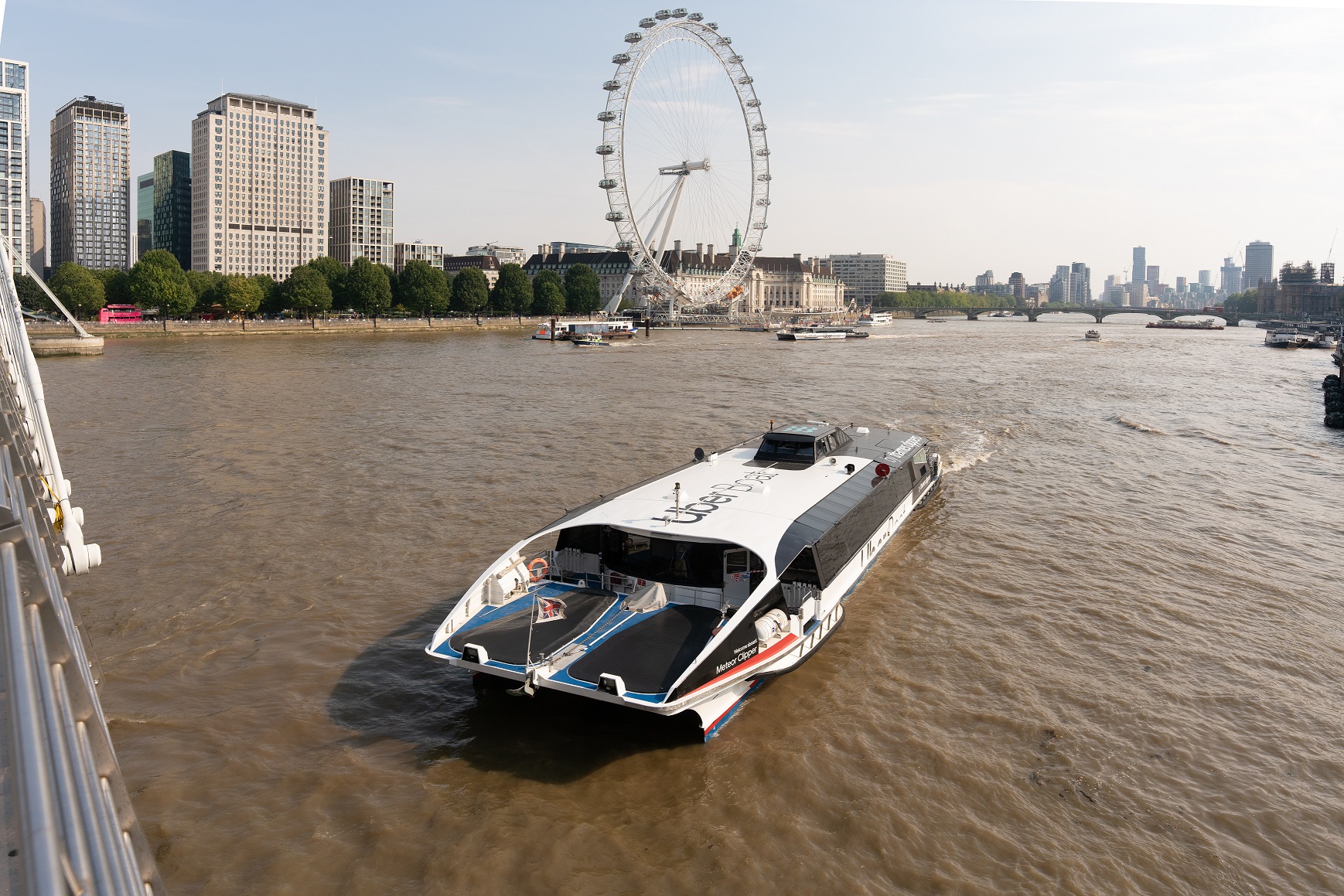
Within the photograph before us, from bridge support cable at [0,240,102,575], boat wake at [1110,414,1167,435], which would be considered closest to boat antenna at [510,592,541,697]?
bridge support cable at [0,240,102,575]

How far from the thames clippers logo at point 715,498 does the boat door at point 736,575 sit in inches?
22.9

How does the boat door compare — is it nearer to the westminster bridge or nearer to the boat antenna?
the boat antenna

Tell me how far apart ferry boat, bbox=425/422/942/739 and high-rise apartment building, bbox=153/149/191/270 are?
191 meters

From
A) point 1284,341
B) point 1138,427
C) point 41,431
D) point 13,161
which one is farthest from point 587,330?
point 41,431

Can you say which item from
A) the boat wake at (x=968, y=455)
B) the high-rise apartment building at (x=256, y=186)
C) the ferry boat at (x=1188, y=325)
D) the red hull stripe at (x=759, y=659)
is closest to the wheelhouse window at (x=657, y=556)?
the red hull stripe at (x=759, y=659)

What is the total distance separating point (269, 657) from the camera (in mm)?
10156

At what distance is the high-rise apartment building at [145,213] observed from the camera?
608 ft

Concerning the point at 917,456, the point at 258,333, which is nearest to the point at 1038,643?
the point at 917,456

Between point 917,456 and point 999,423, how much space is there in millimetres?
13684

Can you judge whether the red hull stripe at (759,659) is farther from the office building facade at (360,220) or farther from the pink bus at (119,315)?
the office building facade at (360,220)

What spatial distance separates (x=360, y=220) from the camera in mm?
173500

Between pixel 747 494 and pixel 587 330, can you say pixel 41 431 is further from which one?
pixel 587 330

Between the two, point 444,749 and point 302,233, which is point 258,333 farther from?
point 302,233

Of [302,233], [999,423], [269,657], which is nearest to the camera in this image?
[269,657]
